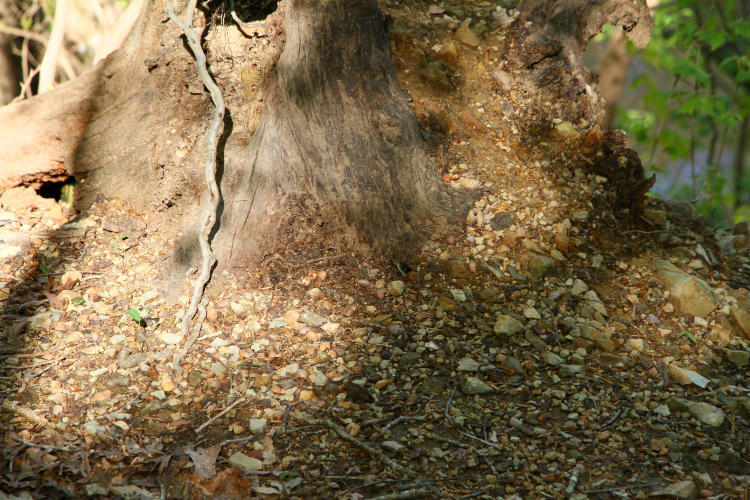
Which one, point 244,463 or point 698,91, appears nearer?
point 244,463

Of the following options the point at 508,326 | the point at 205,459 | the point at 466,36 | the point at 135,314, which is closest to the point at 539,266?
the point at 508,326

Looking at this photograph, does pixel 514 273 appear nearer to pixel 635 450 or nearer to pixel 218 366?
pixel 635 450

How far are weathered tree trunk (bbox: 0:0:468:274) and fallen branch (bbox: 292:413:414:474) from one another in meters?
0.86

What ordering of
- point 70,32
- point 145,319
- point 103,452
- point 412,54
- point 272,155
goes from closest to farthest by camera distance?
1. point 103,452
2. point 145,319
3. point 272,155
4. point 412,54
5. point 70,32

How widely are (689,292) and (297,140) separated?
6.71ft

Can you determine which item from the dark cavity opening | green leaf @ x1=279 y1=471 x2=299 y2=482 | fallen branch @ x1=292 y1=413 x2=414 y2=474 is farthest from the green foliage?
the dark cavity opening

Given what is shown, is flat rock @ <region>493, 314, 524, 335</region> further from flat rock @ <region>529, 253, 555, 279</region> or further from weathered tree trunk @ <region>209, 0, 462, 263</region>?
weathered tree trunk @ <region>209, 0, 462, 263</region>

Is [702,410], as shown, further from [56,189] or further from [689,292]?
[56,189]

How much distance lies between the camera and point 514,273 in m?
2.56

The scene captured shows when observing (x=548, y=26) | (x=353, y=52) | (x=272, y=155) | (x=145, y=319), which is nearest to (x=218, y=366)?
(x=145, y=319)

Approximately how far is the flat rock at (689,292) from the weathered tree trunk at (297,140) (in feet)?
3.78

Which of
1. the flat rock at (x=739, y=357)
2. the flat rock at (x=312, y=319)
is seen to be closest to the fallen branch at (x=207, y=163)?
the flat rock at (x=312, y=319)

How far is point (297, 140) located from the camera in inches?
99.7

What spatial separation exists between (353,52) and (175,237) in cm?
128
